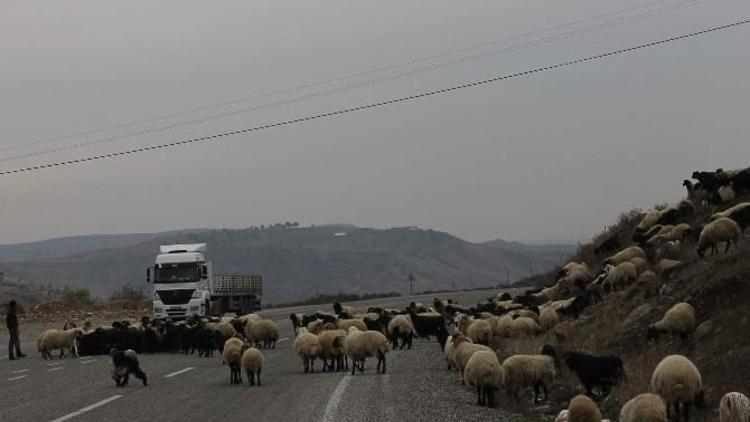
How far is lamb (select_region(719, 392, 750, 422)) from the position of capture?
33.9ft

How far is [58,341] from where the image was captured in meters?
30.4

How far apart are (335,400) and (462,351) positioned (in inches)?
166

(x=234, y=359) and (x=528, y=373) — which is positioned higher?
(x=234, y=359)

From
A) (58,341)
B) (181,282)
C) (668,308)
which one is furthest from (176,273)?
(668,308)

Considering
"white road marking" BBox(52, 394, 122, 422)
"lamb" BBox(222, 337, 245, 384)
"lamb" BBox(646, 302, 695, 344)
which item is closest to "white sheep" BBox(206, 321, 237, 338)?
"lamb" BBox(222, 337, 245, 384)

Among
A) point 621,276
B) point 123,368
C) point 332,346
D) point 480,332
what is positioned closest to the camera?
point 123,368

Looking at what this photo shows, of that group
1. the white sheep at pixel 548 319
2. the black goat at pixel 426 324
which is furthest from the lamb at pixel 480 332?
the black goat at pixel 426 324

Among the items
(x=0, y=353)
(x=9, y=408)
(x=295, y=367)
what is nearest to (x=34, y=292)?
(x=0, y=353)

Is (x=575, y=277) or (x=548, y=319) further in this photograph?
(x=575, y=277)

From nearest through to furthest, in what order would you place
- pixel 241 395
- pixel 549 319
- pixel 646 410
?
pixel 646 410
pixel 241 395
pixel 549 319

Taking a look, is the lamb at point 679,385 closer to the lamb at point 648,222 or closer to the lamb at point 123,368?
the lamb at point 123,368

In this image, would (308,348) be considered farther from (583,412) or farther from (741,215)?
(741,215)

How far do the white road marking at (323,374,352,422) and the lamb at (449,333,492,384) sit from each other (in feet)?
7.79

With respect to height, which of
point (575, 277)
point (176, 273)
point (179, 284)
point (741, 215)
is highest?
point (176, 273)
